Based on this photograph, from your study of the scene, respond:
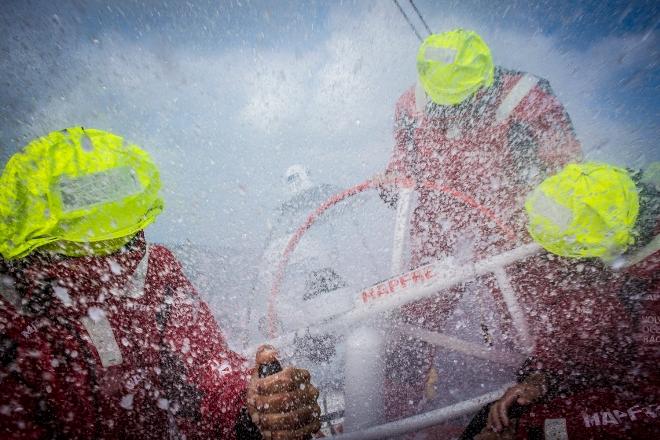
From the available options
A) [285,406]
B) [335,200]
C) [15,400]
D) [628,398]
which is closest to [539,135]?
[335,200]

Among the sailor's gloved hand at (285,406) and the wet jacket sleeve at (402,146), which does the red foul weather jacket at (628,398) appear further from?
the wet jacket sleeve at (402,146)

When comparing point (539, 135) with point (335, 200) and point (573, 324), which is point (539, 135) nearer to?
point (573, 324)

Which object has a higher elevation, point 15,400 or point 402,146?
point 402,146

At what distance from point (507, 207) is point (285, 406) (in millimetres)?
2863

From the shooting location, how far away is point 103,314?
136 cm

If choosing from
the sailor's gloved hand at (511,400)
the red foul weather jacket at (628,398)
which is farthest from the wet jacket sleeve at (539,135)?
the sailor's gloved hand at (511,400)

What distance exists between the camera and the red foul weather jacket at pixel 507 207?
96.1 inches

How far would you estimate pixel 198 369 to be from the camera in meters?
1.75

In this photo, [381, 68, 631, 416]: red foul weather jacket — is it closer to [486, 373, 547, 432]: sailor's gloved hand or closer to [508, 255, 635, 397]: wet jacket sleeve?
[508, 255, 635, 397]: wet jacket sleeve

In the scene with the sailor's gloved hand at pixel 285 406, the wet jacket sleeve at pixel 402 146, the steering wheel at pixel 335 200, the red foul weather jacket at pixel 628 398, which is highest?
the wet jacket sleeve at pixel 402 146

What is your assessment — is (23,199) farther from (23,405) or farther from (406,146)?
(406,146)

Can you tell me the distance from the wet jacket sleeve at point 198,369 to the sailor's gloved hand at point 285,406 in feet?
1.41

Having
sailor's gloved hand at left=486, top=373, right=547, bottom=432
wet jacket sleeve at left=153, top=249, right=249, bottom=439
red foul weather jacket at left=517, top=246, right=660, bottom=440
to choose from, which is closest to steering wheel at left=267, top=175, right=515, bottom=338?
red foul weather jacket at left=517, top=246, right=660, bottom=440

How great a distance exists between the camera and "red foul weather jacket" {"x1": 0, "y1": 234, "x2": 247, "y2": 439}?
1094mm
